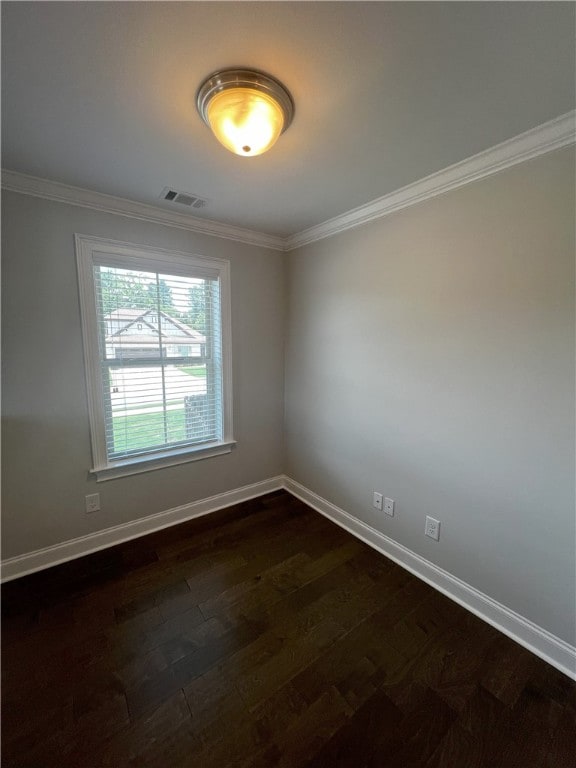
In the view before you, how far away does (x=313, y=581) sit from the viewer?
1942 mm

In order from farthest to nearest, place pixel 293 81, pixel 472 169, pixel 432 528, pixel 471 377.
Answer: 1. pixel 432 528
2. pixel 471 377
3. pixel 472 169
4. pixel 293 81

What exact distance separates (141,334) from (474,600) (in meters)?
2.69

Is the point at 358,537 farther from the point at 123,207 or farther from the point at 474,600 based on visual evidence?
the point at 123,207

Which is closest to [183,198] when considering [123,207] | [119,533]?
[123,207]

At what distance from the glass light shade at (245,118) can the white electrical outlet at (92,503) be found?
2270 mm

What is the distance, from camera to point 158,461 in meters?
2.38

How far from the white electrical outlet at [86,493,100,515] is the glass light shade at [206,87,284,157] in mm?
2270

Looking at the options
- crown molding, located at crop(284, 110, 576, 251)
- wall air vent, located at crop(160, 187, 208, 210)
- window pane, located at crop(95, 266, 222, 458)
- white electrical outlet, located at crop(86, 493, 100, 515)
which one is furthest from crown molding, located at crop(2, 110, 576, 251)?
white electrical outlet, located at crop(86, 493, 100, 515)

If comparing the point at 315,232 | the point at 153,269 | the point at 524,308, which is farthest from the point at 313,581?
the point at 315,232

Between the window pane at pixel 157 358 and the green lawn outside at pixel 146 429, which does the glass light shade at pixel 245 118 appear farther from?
the green lawn outside at pixel 146 429

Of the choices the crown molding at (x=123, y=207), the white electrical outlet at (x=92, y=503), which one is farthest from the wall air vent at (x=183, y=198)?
the white electrical outlet at (x=92, y=503)

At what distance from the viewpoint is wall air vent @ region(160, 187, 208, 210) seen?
1.93 metres

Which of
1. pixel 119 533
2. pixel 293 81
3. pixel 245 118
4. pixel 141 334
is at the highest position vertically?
pixel 293 81

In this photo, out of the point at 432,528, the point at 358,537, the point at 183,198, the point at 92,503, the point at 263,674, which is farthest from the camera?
the point at 358,537
